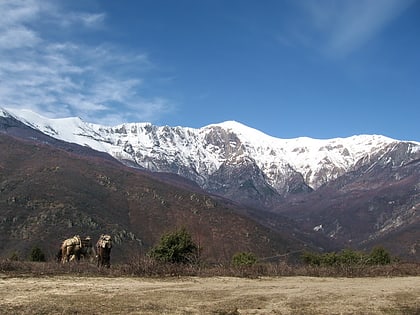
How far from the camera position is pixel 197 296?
811 inches

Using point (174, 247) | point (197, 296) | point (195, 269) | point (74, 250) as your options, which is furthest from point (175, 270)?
point (174, 247)

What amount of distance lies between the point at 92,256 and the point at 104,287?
12.8 meters

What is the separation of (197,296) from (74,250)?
631 inches

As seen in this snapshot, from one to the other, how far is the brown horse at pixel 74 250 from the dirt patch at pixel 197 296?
9.71 meters

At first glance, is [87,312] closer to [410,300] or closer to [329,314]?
[329,314]

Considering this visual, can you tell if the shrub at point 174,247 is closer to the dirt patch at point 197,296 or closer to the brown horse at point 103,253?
the brown horse at point 103,253

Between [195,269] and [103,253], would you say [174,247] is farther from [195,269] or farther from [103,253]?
[195,269]

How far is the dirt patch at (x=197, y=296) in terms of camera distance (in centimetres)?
1756

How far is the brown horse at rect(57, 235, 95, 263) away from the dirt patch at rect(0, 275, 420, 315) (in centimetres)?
971

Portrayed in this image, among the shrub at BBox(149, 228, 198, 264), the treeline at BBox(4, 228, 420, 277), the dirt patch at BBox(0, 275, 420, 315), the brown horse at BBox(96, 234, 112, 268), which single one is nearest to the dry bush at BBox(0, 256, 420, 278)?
the treeline at BBox(4, 228, 420, 277)

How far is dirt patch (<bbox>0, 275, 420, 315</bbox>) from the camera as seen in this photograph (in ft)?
57.6

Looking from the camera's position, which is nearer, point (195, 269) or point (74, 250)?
point (195, 269)

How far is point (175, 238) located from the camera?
45.0m

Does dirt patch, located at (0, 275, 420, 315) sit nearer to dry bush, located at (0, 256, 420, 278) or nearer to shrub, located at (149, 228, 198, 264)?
dry bush, located at (0, 256, 420, 278)
